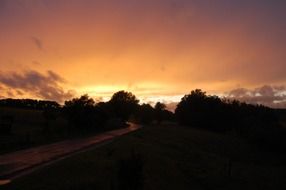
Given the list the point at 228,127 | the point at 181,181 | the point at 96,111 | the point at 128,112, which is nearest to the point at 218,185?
the point at 181,181

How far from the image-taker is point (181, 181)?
116 ft

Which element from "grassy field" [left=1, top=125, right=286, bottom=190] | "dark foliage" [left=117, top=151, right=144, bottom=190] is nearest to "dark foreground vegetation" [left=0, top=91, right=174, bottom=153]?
"grassy field" [left=1, top=125, right=286, bottom=190]

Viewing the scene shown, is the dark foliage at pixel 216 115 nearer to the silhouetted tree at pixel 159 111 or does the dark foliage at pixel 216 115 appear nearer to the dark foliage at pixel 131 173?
the silhouetted tree at pixel 159 111

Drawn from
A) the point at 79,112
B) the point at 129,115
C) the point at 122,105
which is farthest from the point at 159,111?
the point at 79,112

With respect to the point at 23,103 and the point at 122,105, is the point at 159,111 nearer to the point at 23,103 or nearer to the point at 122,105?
the point at 122,105

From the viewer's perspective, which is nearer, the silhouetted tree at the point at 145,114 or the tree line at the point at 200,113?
the tree line at the point at 200,113

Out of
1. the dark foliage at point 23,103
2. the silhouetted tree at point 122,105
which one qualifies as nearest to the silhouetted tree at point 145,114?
the silhouetted tree at point 122,105

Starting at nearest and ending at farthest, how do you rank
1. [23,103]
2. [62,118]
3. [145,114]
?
1. [62,118]
2. [145,114]
3. [23,103]

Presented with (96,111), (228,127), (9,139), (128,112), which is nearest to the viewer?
(9,139)

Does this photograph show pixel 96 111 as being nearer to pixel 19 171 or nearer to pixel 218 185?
pixel 218 185

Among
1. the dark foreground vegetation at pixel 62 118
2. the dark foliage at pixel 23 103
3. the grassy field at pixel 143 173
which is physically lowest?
the grassy field at pixel 143 173

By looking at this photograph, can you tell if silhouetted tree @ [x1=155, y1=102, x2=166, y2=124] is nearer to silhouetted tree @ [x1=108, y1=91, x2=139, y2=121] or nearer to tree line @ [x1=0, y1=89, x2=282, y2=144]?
tree line @ [x1=0, y1=89, x2=282, y2=144]

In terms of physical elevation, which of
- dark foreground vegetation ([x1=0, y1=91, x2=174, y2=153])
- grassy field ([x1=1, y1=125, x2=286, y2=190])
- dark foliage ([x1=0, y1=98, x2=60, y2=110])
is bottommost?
grassy field ([x1=1, y1=125, x2=286, y2=190])

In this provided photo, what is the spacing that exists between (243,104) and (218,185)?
439ft
